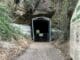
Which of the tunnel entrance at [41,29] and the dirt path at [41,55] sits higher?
the dirt path at [41,55]

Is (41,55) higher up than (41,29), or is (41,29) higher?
(41,55)

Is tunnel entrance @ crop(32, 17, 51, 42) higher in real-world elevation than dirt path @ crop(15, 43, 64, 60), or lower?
lower

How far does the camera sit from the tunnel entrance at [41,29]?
26.3m

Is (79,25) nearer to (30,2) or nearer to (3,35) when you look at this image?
(3,35)

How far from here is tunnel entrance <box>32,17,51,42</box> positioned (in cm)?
2634

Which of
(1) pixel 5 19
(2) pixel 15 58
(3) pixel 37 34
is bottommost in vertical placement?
(3) pixel 37 34

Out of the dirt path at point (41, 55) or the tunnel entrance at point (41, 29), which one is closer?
the dirt path at point (41, 55)

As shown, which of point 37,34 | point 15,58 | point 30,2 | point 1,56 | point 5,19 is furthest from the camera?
point 37,34

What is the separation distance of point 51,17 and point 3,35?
12784mm

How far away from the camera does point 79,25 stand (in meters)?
7.71

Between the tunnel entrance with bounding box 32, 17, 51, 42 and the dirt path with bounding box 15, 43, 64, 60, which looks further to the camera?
the tunnel entrance with bounding box 32, 17, 51, 42

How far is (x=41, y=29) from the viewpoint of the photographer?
28.3 m

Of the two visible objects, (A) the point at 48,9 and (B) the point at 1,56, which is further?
(A) the point at 48,9

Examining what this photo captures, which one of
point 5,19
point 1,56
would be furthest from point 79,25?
point 5,19
